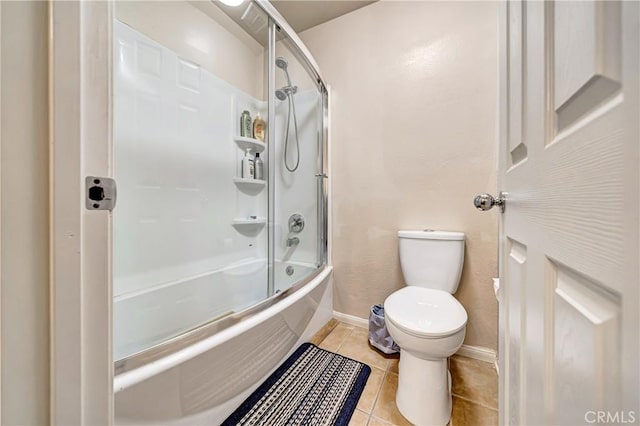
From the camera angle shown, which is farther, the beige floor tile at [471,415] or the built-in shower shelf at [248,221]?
the built-in shower shelf at [248,221]

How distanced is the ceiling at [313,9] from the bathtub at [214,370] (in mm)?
1904

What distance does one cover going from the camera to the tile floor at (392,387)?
3.11 ft

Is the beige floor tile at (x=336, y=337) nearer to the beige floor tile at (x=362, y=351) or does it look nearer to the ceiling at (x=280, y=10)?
the beige floor tile at (x=362, y=351)

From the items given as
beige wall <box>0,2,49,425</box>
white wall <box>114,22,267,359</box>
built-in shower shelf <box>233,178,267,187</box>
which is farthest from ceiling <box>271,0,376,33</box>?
beige wall <box>0,2,49,425</box>

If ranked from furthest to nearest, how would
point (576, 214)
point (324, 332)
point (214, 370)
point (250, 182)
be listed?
point (250, 182)
point (324, 332)
point (214, 370)
point (576, 214)

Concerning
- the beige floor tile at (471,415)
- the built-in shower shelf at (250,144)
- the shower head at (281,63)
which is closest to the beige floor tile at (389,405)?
the beige floor tile at (471,415)

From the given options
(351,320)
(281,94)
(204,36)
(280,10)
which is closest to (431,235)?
(351,320)

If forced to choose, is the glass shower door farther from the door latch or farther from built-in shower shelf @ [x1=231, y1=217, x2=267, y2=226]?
the door latch

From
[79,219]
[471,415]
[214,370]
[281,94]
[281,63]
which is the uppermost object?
[281,63]

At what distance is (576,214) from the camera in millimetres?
266

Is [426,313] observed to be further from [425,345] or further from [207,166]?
[207,166]

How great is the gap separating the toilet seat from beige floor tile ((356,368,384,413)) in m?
0.39

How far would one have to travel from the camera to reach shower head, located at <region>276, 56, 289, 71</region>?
1.54 m

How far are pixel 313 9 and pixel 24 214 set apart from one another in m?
2.01
